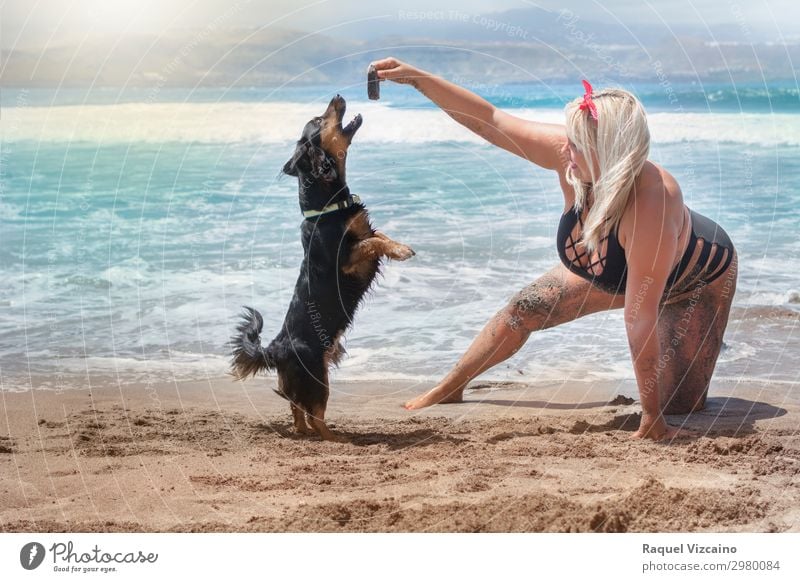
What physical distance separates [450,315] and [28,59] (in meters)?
7.37

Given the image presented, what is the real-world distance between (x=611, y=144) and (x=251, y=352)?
7.07 ft

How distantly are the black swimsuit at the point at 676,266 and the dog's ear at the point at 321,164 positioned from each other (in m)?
1.28

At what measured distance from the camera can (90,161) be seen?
514 inches

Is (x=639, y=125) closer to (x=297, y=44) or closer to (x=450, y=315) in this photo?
(x=450, y=315)

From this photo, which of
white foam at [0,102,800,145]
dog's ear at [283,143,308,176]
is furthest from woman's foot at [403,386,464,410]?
white foam at [0,102,800,145]

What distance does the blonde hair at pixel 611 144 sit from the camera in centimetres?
440

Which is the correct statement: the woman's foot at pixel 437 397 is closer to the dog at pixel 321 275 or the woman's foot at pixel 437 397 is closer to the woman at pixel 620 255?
the woman at pixel 620 255

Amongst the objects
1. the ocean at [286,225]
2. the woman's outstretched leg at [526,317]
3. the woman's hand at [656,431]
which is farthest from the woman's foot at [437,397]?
the woman's hand at [656,431]

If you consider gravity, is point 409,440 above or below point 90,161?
below

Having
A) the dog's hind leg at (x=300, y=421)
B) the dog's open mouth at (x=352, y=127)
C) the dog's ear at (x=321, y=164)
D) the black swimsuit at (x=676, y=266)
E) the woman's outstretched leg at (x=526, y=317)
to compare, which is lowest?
the dog's hind leg at (x=300, y=421)

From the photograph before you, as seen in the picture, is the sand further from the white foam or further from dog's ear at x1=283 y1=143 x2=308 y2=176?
the white foam

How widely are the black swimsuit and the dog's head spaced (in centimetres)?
126
